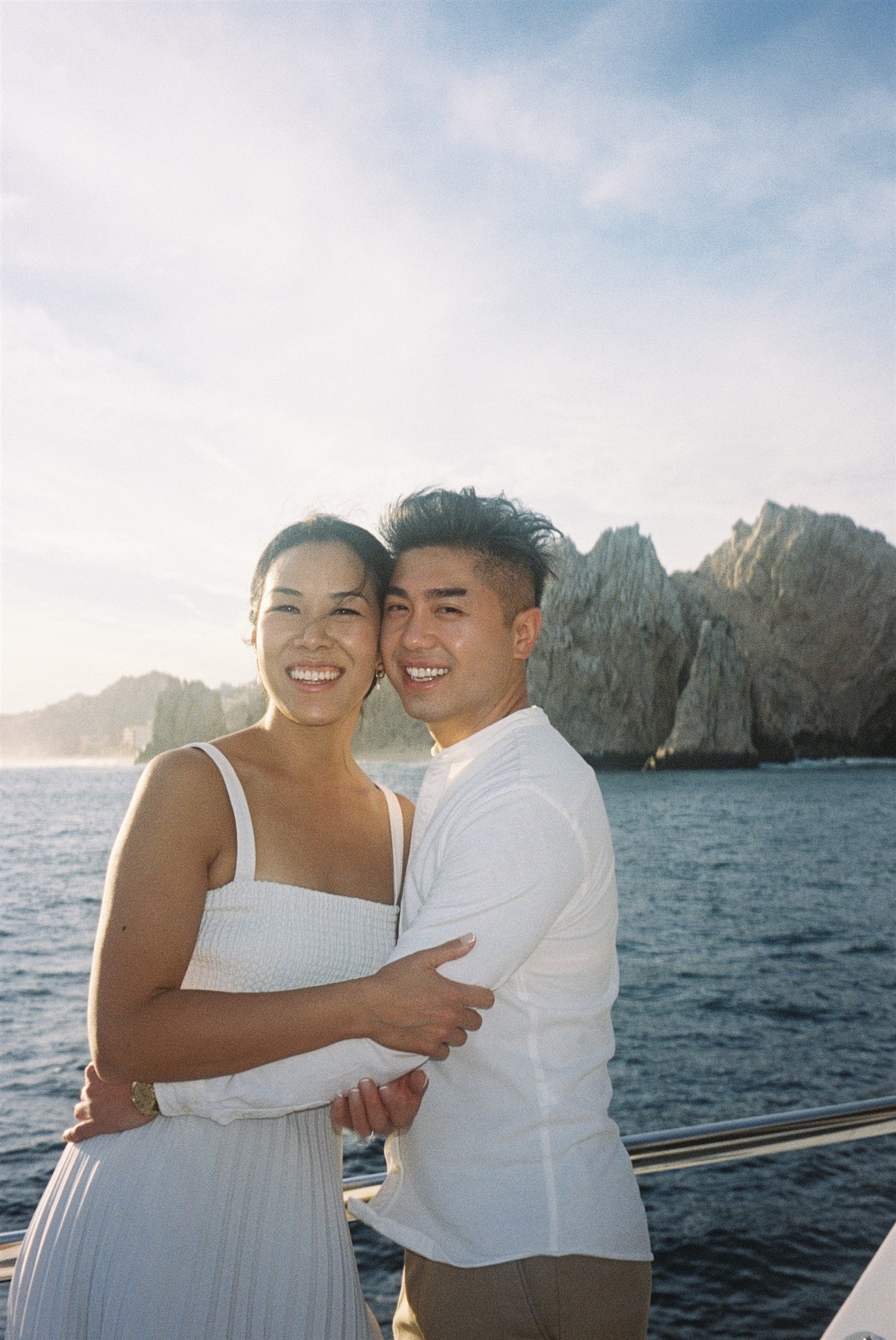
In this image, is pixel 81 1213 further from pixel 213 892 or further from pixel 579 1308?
pixel 579 1308

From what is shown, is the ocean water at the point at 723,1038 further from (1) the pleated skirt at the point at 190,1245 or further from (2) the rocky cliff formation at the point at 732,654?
(2) the rocky cliff formation at the point at 732,654

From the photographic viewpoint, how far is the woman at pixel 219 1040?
5.44ft

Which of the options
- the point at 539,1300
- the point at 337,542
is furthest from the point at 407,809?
the point at 539,1300

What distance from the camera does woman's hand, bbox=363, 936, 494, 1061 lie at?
60.9 inches

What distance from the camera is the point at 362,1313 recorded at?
1883 millimetres

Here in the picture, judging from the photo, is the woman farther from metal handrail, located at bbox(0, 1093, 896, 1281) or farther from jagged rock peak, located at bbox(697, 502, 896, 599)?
jagged rock peak, located at bbox(697, 502, 896, 599)

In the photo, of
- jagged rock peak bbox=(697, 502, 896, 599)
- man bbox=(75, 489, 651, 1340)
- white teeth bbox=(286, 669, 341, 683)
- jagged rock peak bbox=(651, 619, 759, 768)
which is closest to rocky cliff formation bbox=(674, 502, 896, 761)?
jagged rock peak bbox=(697, 502, 896, 599)

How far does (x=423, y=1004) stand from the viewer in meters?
1.55

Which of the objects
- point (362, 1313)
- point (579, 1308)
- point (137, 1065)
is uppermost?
point (137, 1065)

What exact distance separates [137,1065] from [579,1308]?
903mm

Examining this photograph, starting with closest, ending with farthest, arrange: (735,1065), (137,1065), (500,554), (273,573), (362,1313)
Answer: (137,1065)
(362,1313)
(500,554)
(273,573)
(735,1065)

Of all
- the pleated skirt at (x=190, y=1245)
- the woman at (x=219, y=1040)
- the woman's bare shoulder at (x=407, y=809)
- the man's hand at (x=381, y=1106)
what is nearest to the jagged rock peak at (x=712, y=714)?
the woman's bare shoulder at (x=407, y=809)

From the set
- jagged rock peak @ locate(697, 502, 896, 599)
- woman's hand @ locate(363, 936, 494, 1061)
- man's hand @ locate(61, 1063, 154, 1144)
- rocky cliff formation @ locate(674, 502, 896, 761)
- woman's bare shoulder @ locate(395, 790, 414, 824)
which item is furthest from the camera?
jagged rock peak @ locate(697, 502, 896, 599)

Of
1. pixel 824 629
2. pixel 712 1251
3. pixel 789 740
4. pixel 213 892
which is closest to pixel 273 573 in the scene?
pixel 213 892
